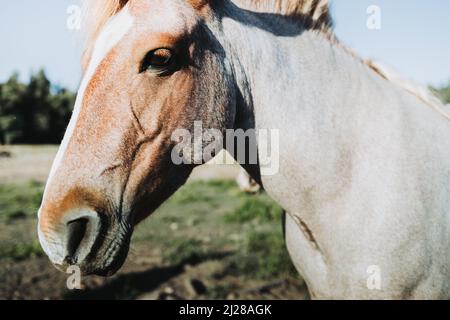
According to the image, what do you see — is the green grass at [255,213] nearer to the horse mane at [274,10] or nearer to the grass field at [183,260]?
the grass field at [183,260]

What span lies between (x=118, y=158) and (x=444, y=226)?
191cm

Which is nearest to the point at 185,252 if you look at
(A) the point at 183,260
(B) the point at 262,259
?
(A) the point at 183,260

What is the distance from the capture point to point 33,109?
1011 inches

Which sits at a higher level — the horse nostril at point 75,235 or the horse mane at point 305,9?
the horse mane at point 305,9

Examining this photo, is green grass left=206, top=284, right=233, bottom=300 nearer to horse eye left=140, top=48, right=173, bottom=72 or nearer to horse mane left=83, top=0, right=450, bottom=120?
horse mane left=83, top=0, right=450, bottom=120

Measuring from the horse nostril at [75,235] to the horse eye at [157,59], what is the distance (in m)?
0.75

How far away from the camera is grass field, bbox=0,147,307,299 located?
192 inches

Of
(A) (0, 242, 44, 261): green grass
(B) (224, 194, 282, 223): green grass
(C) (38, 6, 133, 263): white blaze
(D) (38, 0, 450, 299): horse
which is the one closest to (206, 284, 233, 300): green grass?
(D) (38, 0, 450, 299): horse

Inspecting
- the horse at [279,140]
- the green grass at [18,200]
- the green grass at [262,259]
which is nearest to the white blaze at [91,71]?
the horse at [279,140]

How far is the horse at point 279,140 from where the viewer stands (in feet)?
5.05

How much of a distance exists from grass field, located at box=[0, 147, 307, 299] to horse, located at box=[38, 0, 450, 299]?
927 mm

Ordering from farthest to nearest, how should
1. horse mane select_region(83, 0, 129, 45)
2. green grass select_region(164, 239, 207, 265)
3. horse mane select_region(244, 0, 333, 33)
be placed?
green grass select_region(164, 239, 207, 265) < horse mane select_region(244, 0, 333, 33) < horse mane select_region(83, 0, 129, 45)

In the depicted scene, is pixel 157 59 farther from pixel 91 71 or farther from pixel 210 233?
pixel 210 233
